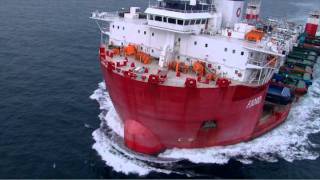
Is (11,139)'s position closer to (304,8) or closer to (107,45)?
(107,45)

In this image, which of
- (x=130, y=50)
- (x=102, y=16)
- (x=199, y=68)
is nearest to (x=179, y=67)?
(x=199, y=68)

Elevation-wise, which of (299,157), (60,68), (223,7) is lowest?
(299,157)

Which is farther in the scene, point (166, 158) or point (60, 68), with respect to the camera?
point (60, 68)

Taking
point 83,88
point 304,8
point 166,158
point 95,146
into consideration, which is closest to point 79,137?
point 95,146

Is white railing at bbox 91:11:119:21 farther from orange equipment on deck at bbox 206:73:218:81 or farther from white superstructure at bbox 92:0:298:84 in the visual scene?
orange equipment on deck at bbox 206:73:218:81

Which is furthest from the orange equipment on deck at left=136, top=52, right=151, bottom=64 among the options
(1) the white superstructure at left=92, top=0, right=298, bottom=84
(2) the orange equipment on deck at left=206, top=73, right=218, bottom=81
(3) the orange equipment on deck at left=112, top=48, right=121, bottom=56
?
(2) the orange equipment on deck at left=206, top=73, right=218, bottom=81
